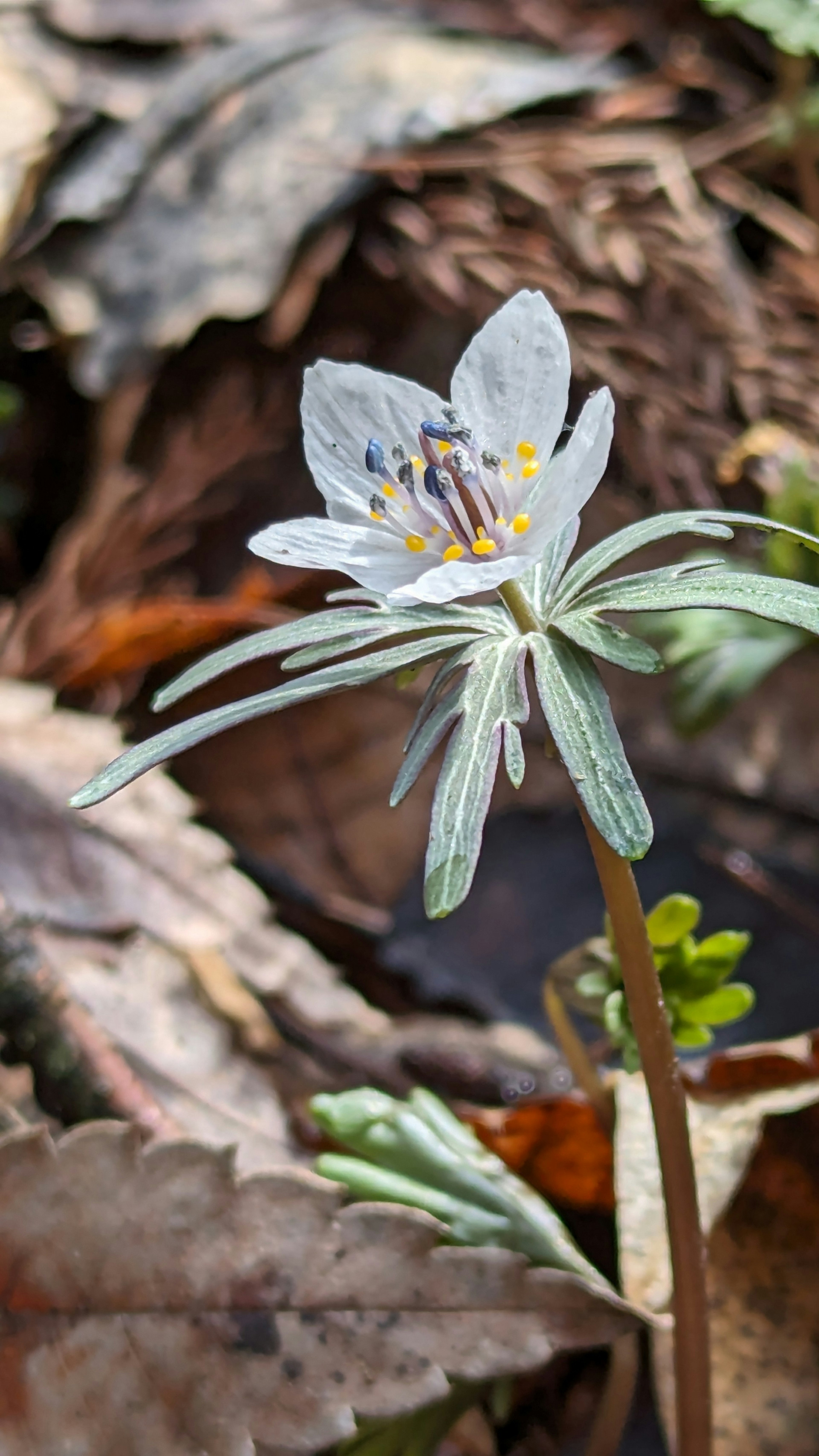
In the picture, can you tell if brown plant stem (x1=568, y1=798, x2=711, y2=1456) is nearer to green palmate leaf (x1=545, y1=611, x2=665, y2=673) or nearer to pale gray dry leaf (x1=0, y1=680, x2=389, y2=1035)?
green palmate leaf (x1=545, y1=611, x2=665, y2=673)

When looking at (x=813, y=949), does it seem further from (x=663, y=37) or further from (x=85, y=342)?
(x=663, y=37)

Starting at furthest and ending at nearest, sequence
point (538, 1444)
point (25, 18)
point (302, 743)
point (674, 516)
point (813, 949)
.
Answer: point (25, 18)
point (302, 743)
point (813, 949)
point (538, 1444)
point (674, 516)

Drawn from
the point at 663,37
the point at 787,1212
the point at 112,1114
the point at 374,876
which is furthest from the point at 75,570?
the point at 663,37

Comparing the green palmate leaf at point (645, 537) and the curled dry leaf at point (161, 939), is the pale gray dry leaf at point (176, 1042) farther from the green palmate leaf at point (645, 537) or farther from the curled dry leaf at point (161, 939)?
the green palmate leaf at point (645, 537)

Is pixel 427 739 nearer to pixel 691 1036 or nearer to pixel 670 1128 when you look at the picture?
pixel 670 1128

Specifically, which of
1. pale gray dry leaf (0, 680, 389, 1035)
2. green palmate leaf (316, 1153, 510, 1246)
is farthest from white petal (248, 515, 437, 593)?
pale gray dry leaf (0, 680, 389, 1035)

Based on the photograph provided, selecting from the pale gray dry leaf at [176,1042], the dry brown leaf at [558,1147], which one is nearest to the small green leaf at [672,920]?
the dry brown leaf at [558,1147]
